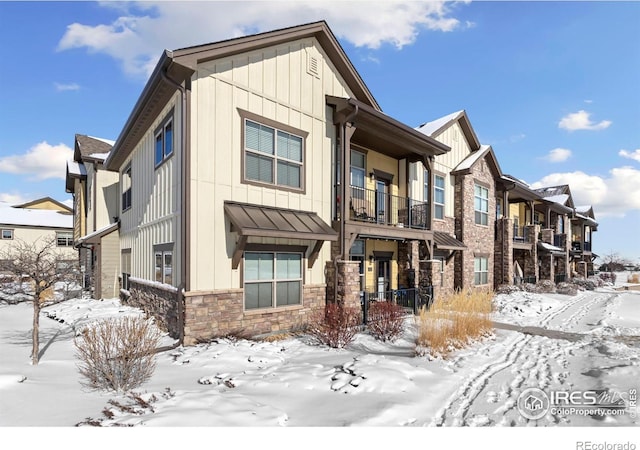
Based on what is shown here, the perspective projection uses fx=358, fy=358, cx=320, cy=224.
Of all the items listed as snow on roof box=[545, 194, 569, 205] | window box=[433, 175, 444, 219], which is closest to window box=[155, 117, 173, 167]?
window box=[433, 175, 444, 219]

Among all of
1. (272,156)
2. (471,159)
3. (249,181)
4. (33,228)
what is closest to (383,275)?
(272,156)

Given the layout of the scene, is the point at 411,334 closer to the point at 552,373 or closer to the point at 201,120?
the point at 552,373

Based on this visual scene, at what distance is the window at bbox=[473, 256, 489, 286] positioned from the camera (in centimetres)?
2090

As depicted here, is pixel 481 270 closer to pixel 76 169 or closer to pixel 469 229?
pixel 469 229

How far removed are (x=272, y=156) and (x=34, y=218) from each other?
41758mm

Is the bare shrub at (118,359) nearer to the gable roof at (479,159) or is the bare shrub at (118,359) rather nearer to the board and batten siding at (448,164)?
the board and batten siding at (448,164)

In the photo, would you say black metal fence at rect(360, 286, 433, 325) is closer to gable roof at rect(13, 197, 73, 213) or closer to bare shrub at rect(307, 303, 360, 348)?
bare shrub at rect(307, 303, 360, 348)

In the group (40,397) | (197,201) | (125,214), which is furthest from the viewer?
(125,214)

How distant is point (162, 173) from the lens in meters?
→ 10.7

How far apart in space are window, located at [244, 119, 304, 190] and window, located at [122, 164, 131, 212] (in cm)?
796

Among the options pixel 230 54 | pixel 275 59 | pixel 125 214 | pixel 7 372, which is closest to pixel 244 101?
pixel 230 54

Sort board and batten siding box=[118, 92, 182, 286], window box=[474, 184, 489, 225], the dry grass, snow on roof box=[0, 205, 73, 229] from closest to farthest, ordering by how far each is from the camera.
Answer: the dry grass → board and batten siding box=[118, 92, 182, 286] → window box=[474, 184, 489, 225] → snow on roof box=[0, 205, 73, 229]

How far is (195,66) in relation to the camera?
8781 mm

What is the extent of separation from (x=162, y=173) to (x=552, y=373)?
1105cm
